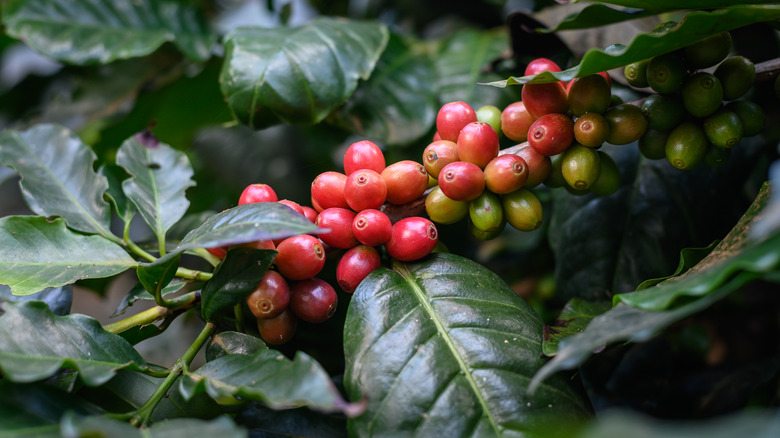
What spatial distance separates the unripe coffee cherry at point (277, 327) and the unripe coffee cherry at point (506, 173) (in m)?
0.32

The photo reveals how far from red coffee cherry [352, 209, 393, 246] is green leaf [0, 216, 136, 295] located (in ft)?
1.06

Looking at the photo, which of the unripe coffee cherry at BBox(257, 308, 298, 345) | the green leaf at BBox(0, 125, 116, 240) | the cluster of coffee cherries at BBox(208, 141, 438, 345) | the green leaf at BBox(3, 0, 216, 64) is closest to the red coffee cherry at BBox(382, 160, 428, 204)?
the cluster of coffee cherries at BBox(208, 141, 438, 345)

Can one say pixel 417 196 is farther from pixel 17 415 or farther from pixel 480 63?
pixel 480 63

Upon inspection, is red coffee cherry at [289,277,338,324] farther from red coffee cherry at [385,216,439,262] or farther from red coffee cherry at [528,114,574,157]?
red coffee cherry at [528,114,574,157]

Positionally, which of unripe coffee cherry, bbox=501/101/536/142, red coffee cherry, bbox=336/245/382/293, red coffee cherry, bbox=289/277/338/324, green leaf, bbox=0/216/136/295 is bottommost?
red coffee cherry, bbox=289/277/338/324

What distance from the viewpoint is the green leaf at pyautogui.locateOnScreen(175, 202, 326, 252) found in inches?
20.9

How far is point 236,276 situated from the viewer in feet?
2.04

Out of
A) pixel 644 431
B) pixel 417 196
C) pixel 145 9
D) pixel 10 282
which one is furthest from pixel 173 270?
pixel 145 9

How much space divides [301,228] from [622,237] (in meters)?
0.66

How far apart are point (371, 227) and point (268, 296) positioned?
0.15m

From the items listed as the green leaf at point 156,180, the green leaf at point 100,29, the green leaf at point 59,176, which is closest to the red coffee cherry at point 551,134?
the green leaf at point 156,180

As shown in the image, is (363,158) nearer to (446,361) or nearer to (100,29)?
(446,361)

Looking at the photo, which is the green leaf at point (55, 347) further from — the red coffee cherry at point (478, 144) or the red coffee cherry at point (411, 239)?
the red coffee cherry at point (478, 144)

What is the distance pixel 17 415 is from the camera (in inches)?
19.7
